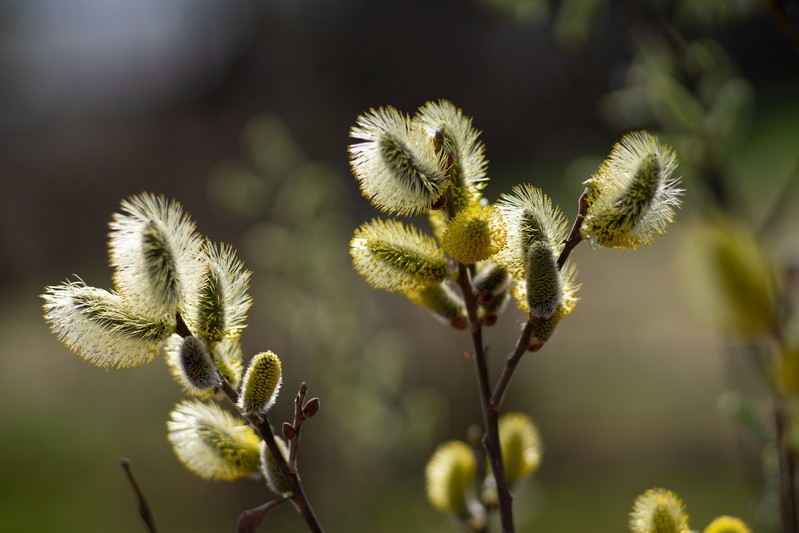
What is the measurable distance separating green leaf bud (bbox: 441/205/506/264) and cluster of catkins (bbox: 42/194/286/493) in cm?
13

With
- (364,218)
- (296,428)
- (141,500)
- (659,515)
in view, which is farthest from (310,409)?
(364,218)

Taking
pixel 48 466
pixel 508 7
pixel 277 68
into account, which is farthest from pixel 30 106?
pixel 508 7

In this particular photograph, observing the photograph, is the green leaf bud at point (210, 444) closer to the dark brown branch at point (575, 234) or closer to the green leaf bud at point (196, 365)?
the green leaf bud at point (196, 365)

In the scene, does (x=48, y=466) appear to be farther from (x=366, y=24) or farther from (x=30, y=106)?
(x=366, y=24)

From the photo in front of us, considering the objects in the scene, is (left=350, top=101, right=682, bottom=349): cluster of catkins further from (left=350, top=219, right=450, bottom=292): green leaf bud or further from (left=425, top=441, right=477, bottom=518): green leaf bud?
(left=425, top=441, right=477, bottom=518): green leaf bud

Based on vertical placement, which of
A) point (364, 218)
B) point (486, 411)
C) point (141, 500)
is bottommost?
point (141, 500)

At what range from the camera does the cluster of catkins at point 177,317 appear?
433 millimetres

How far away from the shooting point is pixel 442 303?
0.50 metres

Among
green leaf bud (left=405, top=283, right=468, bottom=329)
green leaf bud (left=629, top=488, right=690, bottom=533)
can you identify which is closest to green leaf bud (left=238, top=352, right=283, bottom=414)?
green leaf bud (left=405, top=283, right=468, bottom=329)

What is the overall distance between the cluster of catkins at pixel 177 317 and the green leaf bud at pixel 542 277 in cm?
16

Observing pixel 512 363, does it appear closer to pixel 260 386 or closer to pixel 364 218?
pixel 260 386

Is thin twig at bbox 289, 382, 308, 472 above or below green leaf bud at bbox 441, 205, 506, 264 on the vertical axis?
below

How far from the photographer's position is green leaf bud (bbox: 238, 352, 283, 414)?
0.43m

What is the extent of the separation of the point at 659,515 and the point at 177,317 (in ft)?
1.04
